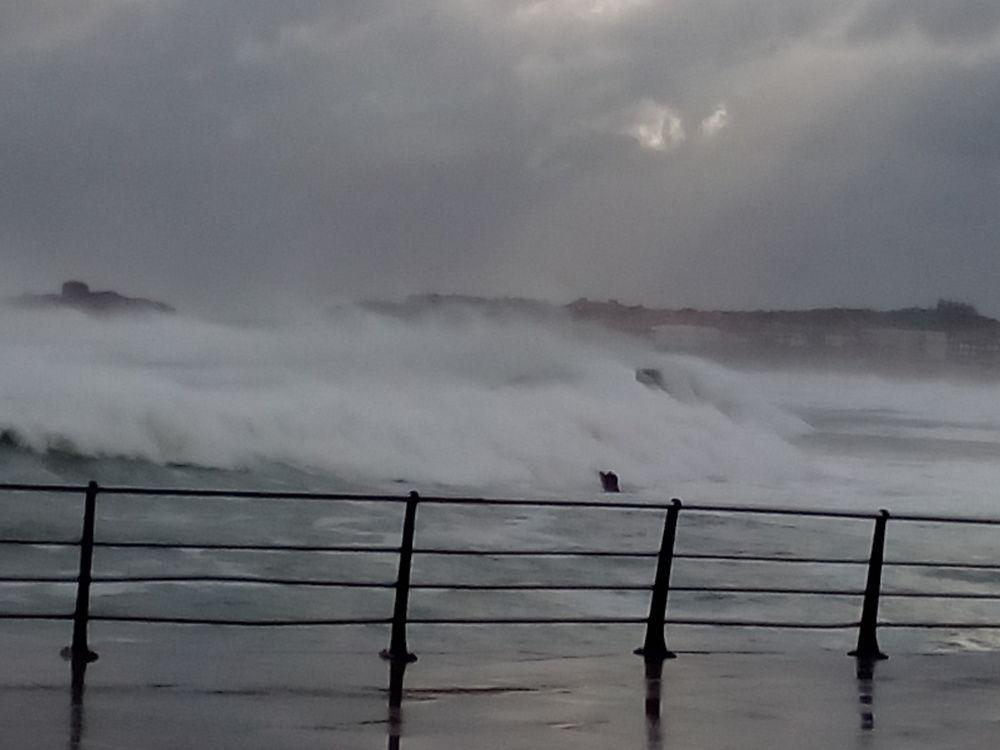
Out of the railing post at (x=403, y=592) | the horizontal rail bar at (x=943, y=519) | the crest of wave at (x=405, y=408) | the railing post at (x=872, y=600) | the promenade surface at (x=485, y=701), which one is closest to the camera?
the promenade surface at (x=485, y=701)

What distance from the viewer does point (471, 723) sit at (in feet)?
27.4

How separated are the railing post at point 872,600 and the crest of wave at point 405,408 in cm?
2754

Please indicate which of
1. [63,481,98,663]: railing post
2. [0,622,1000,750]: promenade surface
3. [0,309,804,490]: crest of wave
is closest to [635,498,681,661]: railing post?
[0,622,1000,750]: promenade surface

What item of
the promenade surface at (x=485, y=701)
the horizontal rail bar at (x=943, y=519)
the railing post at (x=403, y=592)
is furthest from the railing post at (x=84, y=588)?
the horizontal rail bar at (x=943, y=519)

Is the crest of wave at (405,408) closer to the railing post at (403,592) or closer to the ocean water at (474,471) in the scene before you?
the ocean water at (474,471)

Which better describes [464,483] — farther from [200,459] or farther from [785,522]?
[785,522]

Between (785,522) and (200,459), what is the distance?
42.3ft

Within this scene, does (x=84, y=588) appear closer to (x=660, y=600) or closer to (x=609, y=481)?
(x=660, y=600)

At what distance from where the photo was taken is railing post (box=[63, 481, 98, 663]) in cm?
938

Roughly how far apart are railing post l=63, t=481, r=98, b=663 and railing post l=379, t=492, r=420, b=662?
5.56 feet

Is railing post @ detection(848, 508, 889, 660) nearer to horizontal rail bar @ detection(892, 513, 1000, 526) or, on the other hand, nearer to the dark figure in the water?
horizontal rail bar @ detection(892, 513, 1000, 526)

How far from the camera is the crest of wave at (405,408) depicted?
39.5 m

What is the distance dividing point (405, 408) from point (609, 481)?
708 centimetres

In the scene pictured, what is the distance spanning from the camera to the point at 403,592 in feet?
33.2
